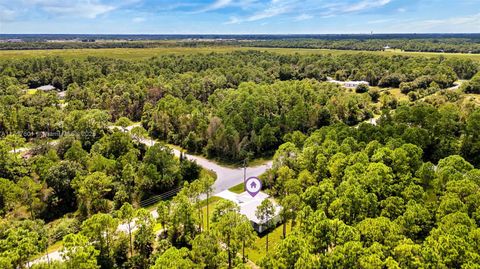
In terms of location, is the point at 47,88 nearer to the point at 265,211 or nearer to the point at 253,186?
the point at 253,186

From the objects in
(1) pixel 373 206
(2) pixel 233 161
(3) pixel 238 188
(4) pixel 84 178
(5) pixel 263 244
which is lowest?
(5) pixel 263 244

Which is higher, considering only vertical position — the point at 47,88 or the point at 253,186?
the point at 47,88

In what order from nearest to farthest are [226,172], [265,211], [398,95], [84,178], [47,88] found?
[265,211]
[84,178]
[226,172]
[398,95]
[47,88]

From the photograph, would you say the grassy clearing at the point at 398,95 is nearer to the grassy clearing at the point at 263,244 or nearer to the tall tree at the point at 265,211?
the grassy clearing at the point at 263,244

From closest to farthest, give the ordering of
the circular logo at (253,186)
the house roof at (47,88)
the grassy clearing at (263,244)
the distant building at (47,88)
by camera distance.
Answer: the grassy clearing at (263,244), the circular logo at (253,186), the distant building at (47,88), the house roof at (47,88)

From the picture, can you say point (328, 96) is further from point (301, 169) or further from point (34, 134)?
point (34, 134)

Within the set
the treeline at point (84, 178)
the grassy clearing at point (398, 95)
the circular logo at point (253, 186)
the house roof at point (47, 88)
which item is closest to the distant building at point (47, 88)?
the house roof at point (47, 88)

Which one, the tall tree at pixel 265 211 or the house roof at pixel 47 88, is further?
the house roof at pixel 47 88

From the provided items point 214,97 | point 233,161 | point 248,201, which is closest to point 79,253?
point 248,201
